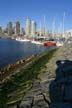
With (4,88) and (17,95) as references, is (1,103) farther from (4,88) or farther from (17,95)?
(4,88)

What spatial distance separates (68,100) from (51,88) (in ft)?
1.16

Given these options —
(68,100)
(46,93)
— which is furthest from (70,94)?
(46,93)

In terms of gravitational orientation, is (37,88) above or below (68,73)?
below

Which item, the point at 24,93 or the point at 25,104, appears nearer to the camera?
the point at 25,104

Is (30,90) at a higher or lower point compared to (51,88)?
lower

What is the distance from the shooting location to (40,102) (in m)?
10.1

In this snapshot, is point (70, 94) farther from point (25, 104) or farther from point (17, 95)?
point (17, 95)

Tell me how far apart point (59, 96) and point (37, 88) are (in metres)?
7.57

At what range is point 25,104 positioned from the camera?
9.98m

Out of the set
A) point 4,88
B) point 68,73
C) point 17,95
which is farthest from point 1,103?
point 68,73

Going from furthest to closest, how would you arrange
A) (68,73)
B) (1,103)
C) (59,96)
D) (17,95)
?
(17,95), (1,103), (68,73), (59,96)

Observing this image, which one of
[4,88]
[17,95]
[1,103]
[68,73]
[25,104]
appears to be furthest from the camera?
[4,88]

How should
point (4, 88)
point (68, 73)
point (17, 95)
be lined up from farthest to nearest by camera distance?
point (4, 88) → point (17, 95) → point (68, 73)

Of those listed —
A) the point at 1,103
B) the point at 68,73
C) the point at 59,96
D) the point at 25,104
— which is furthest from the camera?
the point at 1,103
